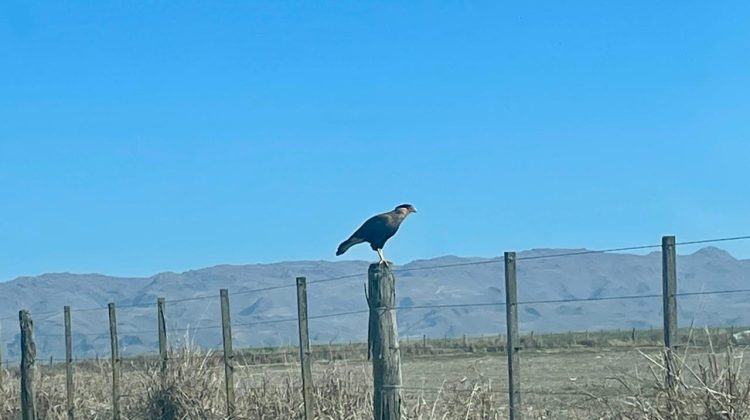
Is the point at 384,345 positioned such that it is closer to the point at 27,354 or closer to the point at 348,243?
the point at 348,243

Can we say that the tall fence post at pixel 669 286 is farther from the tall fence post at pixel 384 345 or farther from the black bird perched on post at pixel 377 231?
the black bird perched on post at pixel 377 231

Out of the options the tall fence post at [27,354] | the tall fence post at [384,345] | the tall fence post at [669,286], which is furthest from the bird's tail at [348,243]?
the tall fence post at [27,354]

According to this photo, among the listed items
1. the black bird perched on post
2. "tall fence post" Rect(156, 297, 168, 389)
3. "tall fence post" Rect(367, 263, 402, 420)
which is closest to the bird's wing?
the black bird perched on post

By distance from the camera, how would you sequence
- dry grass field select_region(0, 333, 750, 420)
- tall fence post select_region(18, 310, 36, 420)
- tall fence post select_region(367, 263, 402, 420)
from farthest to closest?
tall fence post select_region(18, 310, 36, 420), dry grass field select_region(0, 333, 750, 420), tall fence post select_region(367, 263, 402, 420)

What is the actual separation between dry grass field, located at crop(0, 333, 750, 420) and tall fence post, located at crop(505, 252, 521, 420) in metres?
0.60

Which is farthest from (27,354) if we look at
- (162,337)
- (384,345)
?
(384,345)

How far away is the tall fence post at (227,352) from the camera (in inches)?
576

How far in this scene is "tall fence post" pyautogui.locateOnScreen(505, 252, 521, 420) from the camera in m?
9.94

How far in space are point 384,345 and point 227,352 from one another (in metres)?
6.58

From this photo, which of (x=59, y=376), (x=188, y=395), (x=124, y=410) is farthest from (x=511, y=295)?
(x=59, y=376)

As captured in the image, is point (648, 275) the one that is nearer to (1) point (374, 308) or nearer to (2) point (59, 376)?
(2) point (59, 376)

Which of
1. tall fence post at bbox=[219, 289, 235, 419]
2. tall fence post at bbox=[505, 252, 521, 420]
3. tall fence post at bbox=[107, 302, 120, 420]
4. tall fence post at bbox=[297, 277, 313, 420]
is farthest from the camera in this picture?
tall fence post at bbox=[107, 302, 120, 420]

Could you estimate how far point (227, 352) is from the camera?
14.7 m

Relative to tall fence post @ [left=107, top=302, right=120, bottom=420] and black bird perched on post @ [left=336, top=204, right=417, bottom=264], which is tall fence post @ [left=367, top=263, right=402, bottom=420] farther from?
tall fence post @ [left=107, top=302, right=120, bottom=420]
